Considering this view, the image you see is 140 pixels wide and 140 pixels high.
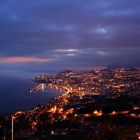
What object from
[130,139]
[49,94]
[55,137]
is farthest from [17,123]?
[49,94]

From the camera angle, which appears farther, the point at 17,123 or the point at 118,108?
the point at 118,108

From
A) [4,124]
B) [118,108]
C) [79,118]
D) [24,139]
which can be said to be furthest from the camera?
[118,108]

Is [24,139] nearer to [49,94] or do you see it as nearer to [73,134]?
[73,134]

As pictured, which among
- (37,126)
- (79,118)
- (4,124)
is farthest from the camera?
(79,118)

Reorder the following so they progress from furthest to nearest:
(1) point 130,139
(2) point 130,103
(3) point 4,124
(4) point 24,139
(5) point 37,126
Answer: (2) point 130,103, (5) point 37,126, (3) point 4,124, (4) point 24,139, (1) point 130,139

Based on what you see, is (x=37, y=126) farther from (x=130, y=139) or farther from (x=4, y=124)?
(x=130, y=139)

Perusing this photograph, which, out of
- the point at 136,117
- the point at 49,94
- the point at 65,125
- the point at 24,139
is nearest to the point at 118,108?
the point at 136,117

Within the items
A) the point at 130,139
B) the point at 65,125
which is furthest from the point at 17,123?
the point at 130,139

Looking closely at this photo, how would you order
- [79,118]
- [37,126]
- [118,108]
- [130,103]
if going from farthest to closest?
[130,103]
[118,108]
[79,118]
[37,126]

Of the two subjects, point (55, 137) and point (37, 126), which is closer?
point (55, 137)
